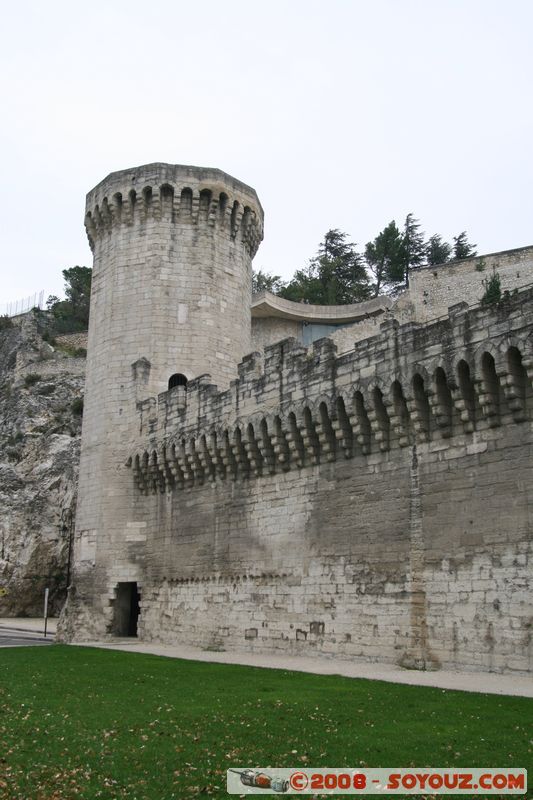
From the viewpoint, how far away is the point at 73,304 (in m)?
68.8

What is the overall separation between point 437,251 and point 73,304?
31029 mm

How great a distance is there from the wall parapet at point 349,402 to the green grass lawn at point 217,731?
5002 mm

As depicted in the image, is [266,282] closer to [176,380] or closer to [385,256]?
[385,256]

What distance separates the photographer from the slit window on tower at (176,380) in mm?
25438

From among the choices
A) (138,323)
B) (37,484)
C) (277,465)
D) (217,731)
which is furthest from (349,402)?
(37,484)

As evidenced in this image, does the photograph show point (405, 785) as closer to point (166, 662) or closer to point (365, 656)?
point (365, 656)

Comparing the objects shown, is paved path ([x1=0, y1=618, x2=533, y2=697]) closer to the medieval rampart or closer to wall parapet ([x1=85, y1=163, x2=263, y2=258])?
the medieval rampart

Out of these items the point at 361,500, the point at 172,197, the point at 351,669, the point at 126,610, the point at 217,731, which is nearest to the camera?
the point at 217,731

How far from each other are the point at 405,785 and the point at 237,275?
855 inches

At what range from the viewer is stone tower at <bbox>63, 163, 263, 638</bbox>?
24.5m

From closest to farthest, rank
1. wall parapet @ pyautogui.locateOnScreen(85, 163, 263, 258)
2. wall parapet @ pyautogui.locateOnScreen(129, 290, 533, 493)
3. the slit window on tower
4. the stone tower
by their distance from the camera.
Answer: wall parapet @ pyautogui.locateOnScreen(129, 290, 533, 493), the stone tower, the slit window on tower, wall parapet @ pyautogui.locateOnScreen(85, 163, 263, 258)

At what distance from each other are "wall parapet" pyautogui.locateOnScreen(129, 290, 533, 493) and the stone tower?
1.23m

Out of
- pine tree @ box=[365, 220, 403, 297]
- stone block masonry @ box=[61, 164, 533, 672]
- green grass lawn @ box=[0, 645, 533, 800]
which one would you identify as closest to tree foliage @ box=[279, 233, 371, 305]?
pine tree @ box=[365, 220, 403, 297]

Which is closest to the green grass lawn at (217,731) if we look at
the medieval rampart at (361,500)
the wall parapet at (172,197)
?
the medieval rampart at (361,500)
